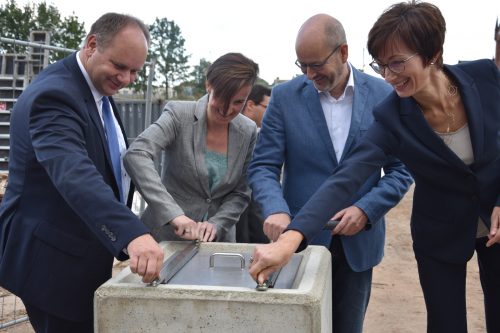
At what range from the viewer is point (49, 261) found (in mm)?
2119

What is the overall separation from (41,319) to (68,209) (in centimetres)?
41

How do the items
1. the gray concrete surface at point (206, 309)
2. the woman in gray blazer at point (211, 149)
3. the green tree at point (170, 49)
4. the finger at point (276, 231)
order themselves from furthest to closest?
the green tree at point (170, 49) → the woman in gray blazer at point (211, 149) → the finger at point (276, 231) → the gray concrete surface at point (206, 309)

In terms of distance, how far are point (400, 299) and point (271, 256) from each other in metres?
3.93

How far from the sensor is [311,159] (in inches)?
105

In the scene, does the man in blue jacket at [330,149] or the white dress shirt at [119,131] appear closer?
the white dress shirt at [119,131]

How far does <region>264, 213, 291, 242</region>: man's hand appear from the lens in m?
2.37

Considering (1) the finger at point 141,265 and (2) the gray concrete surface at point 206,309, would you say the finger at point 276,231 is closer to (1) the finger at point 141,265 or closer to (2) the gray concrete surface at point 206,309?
(2) the gray concrete surface at point 206,309

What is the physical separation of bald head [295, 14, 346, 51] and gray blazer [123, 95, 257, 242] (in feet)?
1.88

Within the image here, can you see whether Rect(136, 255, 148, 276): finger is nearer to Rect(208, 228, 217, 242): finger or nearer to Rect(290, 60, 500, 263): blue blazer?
Rect(290, 60, 500, 263): blue blazer

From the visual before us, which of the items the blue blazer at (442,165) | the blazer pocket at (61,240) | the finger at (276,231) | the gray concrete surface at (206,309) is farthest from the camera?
the finger at (276,231)

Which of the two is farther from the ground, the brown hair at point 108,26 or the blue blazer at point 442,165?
the brown hair at point 108,26

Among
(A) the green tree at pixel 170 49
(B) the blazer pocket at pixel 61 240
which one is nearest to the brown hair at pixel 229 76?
(B) the blazer pocket at pixel 61 240

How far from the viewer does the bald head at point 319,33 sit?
8.18ft

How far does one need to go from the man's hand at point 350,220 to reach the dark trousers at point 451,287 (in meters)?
0.27
